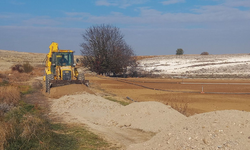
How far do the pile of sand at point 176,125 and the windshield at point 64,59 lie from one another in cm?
842

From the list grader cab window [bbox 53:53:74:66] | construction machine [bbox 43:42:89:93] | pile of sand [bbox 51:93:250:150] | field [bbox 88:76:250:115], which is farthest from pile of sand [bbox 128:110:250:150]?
grader cab window [bbox 53:53:74:66]

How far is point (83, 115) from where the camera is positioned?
43.7 feet

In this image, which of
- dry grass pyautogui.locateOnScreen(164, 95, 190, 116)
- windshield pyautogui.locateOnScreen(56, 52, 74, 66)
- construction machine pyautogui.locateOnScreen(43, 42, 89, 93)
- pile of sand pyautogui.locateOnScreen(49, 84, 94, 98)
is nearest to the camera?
dry grass pyautogui.locateOnScreen(164, 95, 190, 116)

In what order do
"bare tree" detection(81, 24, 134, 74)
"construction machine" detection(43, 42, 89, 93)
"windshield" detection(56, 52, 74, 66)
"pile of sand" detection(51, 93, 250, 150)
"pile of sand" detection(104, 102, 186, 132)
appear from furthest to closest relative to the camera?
"bare tree" detection(81, 24, 134, 74) → "windshield" detection(56, 52, 74, 66) → "construction machine" detection(43, 42, 89, 93) → "pile of sand" detection(104, 102, 186, 132) → "pile of sand" detection(51, 93, 250, 150)

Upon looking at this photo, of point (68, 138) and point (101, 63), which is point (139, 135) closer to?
point (68, 138)

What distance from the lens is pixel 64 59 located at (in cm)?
2239

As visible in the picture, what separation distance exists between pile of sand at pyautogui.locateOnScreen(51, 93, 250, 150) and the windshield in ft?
27.6

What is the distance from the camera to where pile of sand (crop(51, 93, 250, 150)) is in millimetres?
6852

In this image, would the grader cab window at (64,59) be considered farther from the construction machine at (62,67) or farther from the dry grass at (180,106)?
the dry grass at (180,106)

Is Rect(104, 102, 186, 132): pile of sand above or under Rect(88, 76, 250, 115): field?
above

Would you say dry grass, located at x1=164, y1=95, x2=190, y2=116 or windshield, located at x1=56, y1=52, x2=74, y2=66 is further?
windshield, located at x1=56, y1=52, x2=74, y2=66

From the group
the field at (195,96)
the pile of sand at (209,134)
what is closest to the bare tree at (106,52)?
the field at (195,96)

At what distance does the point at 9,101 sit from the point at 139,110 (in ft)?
22.9

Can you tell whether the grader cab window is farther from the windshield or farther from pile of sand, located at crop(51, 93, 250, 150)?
pile of sand, located at crop(51, 93, 250, 150)
